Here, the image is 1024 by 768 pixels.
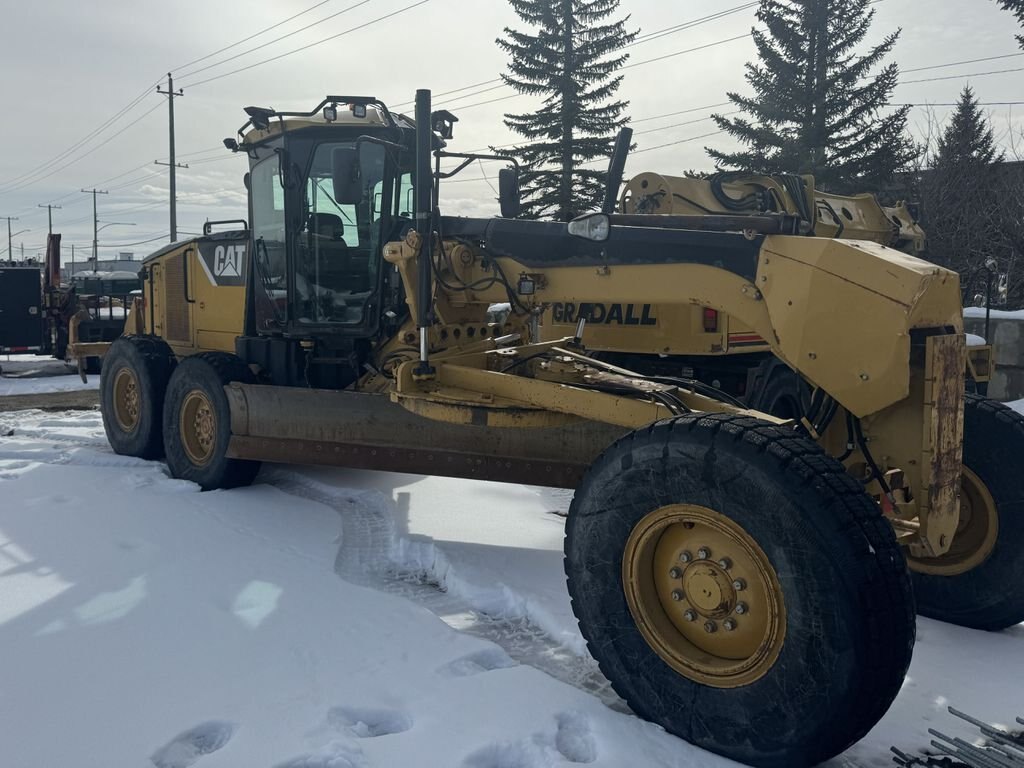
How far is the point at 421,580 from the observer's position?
195 inches

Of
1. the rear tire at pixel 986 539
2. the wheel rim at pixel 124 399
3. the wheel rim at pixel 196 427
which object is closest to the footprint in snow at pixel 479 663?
the rear tire at pixel 986 539

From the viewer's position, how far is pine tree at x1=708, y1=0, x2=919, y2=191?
23.4 meters

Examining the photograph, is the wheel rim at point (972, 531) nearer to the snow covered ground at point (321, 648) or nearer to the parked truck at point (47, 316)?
the snow covered ground at point (321, 648)

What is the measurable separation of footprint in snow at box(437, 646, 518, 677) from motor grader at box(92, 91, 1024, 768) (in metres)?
0.58

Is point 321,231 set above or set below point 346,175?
below

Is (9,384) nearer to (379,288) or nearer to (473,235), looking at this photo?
(379,288)

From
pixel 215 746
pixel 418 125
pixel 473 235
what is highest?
pixel 418 125

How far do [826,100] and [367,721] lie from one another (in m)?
23.8

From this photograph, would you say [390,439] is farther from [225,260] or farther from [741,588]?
[741,588]

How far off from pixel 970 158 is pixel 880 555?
26728 millimetres

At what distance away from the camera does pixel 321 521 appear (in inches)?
236

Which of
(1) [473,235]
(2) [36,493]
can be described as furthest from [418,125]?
(2) [36,493]

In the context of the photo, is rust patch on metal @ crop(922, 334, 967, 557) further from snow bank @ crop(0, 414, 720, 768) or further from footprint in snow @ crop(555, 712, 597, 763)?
footprint in snow @ crop(555, 712, 597, 763)

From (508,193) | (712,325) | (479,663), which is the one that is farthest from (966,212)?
(479,663)
